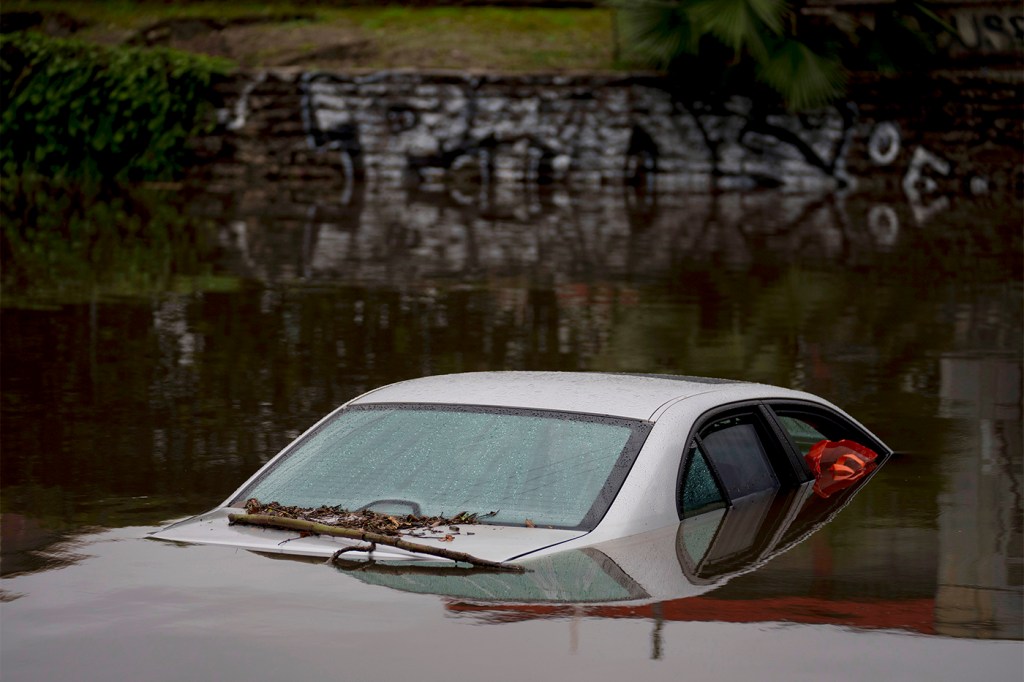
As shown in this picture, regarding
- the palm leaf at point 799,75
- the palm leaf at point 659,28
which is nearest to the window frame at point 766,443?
the palm leaf at point 799,75

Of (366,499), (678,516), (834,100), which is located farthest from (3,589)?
(834,100)

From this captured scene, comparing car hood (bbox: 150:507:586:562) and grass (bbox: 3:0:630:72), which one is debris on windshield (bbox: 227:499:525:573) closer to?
car hood (bbox: 150:507:586:562)

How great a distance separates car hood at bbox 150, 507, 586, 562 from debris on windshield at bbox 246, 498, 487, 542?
4 centimetres

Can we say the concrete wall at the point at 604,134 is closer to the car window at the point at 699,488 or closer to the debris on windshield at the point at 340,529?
the car window at the point at 699,488

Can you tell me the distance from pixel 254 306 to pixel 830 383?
5548mm

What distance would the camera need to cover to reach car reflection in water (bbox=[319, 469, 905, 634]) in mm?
4777

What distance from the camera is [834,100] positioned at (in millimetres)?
29797

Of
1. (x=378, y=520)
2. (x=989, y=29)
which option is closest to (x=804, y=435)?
(x=378, y=520)

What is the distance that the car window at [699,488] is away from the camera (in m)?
5.77

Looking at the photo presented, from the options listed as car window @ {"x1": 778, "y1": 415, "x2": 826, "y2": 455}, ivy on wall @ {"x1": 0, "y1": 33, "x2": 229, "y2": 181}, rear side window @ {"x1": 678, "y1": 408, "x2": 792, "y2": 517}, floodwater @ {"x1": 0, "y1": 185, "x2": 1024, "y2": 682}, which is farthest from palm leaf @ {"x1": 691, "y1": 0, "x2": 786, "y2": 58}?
rear side window @ {"x1": 678, "y1": 408, "x2": 792, "y2": 517}

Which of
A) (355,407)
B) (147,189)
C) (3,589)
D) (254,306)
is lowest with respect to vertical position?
(3,589)

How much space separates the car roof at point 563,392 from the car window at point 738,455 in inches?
4.4

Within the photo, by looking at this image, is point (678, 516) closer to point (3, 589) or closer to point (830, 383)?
point (3, 589)

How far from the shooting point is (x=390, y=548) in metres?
5.04
